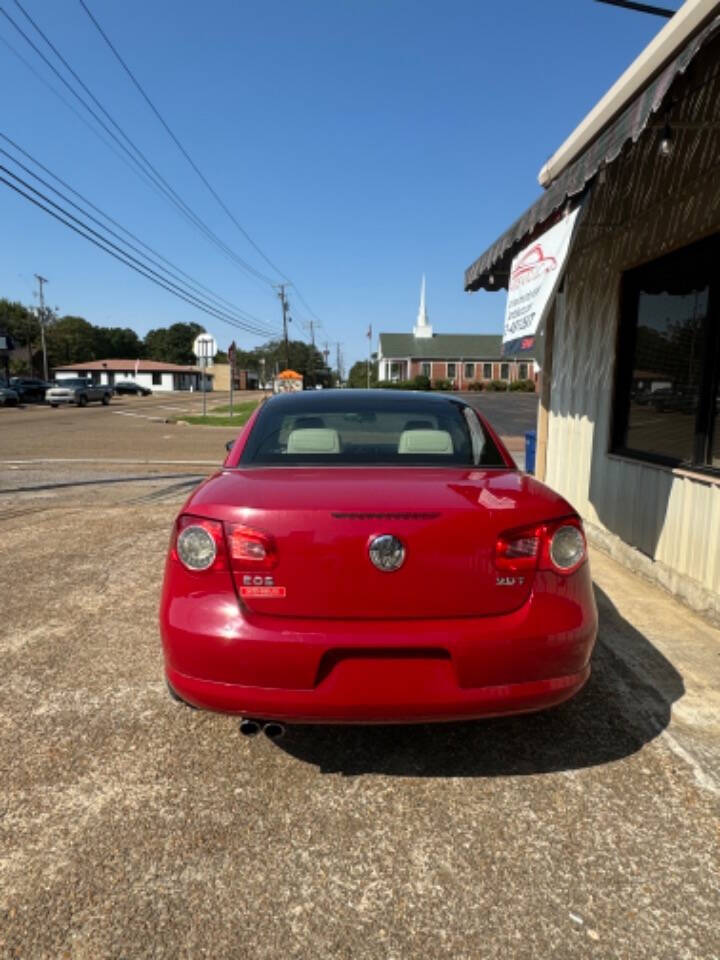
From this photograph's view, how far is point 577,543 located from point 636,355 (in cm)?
397

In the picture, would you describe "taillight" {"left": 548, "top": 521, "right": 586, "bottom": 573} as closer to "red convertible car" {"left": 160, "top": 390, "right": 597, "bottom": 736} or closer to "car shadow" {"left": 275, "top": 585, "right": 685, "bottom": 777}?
"red convertible car" {"left": 160, "top": 390, "right": 597, "bottom": 736}

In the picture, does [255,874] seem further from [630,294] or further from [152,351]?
[152,351]

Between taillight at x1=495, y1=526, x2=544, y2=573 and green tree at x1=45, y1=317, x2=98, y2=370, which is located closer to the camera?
taillight at x1=495, y1=526, x2=544, y2=573

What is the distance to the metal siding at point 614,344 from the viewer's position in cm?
434

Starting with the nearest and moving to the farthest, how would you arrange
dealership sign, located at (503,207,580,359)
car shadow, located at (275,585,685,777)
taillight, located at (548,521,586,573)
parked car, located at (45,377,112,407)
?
1. taillight, located at (548,521,586,573)
2. car shadow, located at (275,585,685,777)
3. dealership sign, located at (503,207,580,359)
4. parked car, located at (45,377,112,407)

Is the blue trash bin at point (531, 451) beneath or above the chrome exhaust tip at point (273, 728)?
above

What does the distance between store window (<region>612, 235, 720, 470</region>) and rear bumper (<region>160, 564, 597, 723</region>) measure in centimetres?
299

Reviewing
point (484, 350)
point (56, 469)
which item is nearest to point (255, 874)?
point (56, 469)

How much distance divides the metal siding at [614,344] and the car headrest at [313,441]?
7.97ft

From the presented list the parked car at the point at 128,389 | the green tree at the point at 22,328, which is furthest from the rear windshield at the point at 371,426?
the green tree at the point at 22,328

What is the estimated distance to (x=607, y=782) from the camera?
2.49 metres

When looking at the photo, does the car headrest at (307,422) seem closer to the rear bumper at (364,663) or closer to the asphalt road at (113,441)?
the rear bumper at (364,663)

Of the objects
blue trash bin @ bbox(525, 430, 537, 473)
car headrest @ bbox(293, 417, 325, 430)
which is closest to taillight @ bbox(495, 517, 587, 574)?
car headrest @ bbox(293, 417, 325, 430)

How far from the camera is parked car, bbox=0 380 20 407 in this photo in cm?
3794
